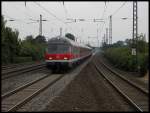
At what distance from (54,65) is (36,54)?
37.3 meters

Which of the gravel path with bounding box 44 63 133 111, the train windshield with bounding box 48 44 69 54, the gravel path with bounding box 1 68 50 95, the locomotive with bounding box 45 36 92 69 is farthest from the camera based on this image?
the train windshield with bounding box 48 44 69 54

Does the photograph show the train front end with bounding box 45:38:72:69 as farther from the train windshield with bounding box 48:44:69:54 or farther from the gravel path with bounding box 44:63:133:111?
the gravel path with bounding box 44:63:133:111

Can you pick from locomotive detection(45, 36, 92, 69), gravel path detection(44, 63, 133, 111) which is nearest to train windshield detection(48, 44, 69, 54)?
locomotive detection(45, 36, 92, 69)

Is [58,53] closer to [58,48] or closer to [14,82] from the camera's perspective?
[58,48]

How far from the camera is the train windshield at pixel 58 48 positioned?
103 ft

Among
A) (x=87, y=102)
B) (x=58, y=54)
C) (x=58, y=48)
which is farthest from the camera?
(x=58, y=48)

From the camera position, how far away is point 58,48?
3162cm

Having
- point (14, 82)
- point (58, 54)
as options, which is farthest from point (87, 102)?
point (58, 54)

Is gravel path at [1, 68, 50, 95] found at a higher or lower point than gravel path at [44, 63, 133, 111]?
lower

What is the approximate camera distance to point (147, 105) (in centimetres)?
1356

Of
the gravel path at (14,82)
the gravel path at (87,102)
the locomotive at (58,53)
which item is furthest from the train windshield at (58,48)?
the gravel path at (87,102)

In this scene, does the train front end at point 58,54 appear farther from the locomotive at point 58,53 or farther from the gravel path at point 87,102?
the gravel path at point 87,102

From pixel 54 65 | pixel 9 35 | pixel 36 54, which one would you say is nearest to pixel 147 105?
pixel 54 65

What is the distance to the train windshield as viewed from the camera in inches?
1238
